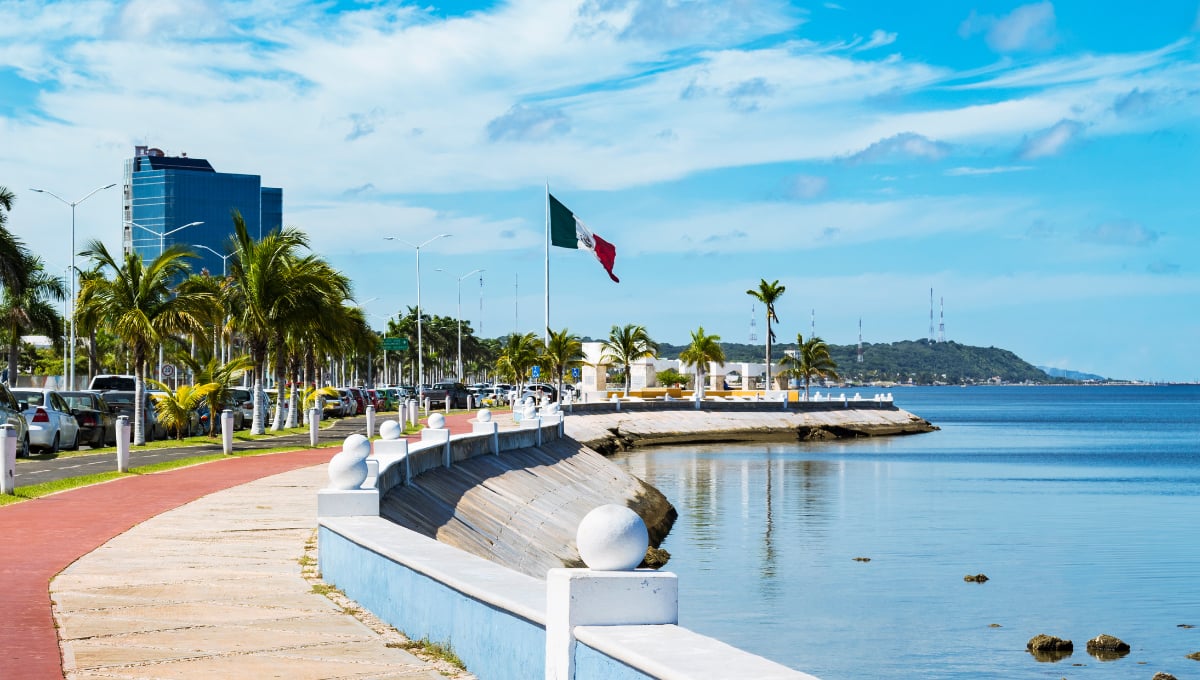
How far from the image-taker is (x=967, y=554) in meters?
33.6

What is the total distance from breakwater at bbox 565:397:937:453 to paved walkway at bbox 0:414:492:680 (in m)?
47.2

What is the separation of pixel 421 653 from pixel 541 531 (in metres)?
17.0

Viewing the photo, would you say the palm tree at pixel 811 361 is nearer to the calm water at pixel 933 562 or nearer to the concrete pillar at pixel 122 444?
the calm water at pixel 933 562

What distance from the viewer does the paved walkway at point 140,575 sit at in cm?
932

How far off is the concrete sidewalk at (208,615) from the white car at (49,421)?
18618 millimetres

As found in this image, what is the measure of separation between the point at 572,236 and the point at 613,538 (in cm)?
4771

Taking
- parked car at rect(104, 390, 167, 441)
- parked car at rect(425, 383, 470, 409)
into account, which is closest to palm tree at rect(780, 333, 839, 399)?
parked car at rect(425, 383, 470, 409)

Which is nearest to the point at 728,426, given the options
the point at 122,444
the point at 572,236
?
the point at 572,236

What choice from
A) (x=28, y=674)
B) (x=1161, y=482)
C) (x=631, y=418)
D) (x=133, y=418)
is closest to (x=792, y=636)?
(x=28, y=674)

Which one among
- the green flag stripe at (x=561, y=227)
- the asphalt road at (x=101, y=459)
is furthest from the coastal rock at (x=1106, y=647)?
the green flag stripe at (x=561, y=227)

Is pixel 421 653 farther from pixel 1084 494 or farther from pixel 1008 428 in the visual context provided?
pixel 1008 428

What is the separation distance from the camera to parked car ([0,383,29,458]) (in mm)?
31270

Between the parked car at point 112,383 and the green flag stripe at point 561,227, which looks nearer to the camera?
the parked car at point 112,383

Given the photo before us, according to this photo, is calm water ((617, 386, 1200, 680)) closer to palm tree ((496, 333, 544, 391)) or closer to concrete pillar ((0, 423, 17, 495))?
concrete pillar ((0, 423, 17, 495))
